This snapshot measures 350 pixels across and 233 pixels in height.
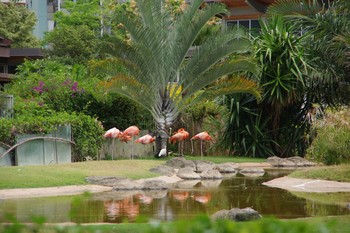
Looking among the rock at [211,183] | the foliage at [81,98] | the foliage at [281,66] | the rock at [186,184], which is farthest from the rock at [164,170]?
the foliage at [281,66]

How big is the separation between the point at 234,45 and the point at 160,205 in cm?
1270

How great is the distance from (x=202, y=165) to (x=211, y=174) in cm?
203

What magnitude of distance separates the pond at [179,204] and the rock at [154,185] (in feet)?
1.09

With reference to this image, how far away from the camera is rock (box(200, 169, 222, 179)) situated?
2111 cm

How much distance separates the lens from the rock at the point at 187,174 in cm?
2091

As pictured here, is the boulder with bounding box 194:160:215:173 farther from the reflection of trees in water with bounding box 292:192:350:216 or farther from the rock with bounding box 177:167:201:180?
the reflection of trees in water with bounding box 292:192:350:216

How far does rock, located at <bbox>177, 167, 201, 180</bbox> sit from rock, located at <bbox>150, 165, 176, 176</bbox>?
21 centimetres

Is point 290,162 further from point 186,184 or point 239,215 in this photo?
point 239,215

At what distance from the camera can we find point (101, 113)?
2805cm

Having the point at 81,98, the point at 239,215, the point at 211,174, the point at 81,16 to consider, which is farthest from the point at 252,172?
the point at 81,16

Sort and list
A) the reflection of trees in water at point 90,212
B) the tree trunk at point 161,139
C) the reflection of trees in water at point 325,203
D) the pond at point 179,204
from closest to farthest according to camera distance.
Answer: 1. the reflection of trees in water at point 90,212
2. the pond at point 179,204
3. the reflection of trees in water at point 325,203
4. the tree trunk at point 161,139

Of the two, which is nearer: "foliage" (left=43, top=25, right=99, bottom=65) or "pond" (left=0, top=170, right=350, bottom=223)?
"pond" (left=0, top=170, right=350, bottom=223)

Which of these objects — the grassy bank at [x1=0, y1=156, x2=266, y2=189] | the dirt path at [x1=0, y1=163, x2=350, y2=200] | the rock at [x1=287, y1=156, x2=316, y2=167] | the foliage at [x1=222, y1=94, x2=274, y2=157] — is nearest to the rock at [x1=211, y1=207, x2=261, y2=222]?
the dirt path at [x1=0, y1=163, x2=350, y2=200]

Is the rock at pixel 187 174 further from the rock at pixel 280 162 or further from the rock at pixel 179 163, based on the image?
the rock at pixel 280 162
